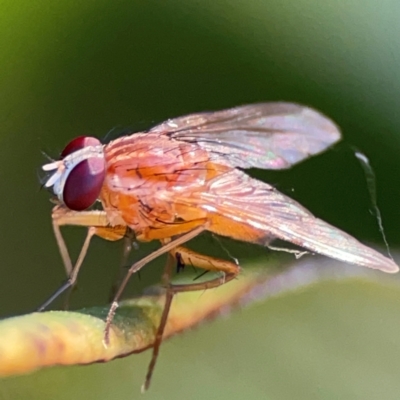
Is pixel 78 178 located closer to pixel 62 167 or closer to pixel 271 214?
pixel 62 167

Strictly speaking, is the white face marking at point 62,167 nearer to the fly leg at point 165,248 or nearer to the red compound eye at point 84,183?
the red compound eye at point 84,183

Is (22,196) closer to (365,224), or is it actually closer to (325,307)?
(365,224)

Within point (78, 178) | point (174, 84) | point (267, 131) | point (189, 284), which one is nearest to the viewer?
point (189, 284)

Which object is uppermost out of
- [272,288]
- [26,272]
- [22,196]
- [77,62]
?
[77,62]

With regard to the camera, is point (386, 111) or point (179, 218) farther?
point (386, 111)

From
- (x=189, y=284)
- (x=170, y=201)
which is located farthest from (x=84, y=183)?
(x=189, y=284)

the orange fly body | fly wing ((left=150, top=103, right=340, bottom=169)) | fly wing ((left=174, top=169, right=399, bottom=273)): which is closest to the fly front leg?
the orange fly body

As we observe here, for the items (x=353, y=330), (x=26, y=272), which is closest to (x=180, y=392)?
(x=353, y=330)
